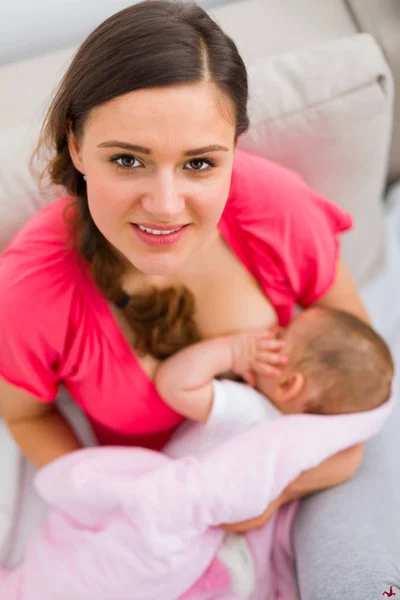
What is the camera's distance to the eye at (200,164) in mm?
700

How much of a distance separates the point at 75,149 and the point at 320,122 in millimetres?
560

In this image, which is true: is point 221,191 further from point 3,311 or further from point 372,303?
point 372,303

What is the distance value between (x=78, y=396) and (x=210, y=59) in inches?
24.4

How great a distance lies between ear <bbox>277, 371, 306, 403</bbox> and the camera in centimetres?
102

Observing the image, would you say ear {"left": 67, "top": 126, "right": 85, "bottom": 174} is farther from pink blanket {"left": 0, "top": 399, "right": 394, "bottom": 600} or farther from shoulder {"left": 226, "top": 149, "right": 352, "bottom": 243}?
pink blanket {"left": 0, "top": 399, "right": 394, "bottom": 600}

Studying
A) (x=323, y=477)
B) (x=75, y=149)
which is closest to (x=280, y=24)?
(x=75, y=149)

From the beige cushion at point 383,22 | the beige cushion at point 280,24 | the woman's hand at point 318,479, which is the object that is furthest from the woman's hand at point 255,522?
the beige cushion at point 383,22

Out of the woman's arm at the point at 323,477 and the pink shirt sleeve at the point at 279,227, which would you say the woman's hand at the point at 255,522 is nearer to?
the woman's arm at the point at 323,477

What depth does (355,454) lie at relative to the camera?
3.43 ft

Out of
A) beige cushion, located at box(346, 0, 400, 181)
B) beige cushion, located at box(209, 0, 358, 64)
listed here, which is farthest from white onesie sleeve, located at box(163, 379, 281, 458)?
beige cushion, located at box(346, 0, 400, 181)

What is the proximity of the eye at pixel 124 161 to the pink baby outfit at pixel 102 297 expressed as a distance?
0.24 m

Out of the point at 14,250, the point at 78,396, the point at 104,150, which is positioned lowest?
the point at 78,396

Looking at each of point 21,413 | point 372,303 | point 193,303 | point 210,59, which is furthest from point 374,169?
point 21,413

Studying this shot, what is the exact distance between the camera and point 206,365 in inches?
38.6
